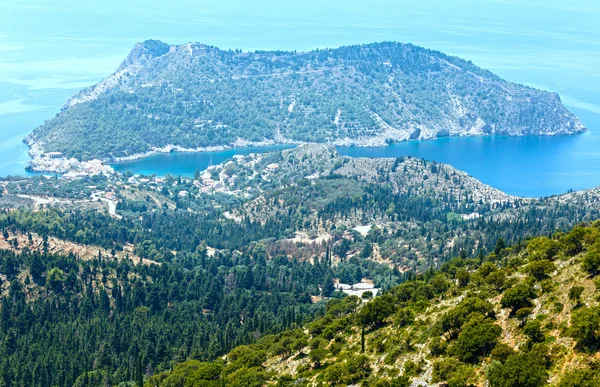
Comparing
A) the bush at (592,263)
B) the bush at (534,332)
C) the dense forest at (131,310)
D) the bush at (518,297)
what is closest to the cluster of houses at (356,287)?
the dense forest at (131,310)

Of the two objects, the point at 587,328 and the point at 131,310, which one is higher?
Answer: the point at 587,328

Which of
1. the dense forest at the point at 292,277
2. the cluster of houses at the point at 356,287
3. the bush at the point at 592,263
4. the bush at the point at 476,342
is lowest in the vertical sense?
the cluster of houses at the point at 356,287

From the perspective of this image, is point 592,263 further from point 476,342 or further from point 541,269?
point 476,342

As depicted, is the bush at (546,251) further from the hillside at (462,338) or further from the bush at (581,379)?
the bush at (581,379)

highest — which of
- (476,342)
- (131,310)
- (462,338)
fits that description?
(476,342)

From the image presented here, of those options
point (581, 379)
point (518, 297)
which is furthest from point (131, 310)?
point (581, 379)

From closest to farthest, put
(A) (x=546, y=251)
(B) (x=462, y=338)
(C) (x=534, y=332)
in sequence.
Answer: (C) (x=534, y=332) < (B) (x=462, y=338) < (A) (x=546, y=251)

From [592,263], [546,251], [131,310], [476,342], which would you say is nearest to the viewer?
[476,342]

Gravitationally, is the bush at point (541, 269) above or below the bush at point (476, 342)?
above

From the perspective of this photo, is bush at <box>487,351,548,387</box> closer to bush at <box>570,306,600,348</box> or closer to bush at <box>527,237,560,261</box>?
bush at <box>570,306,600,348</box>
